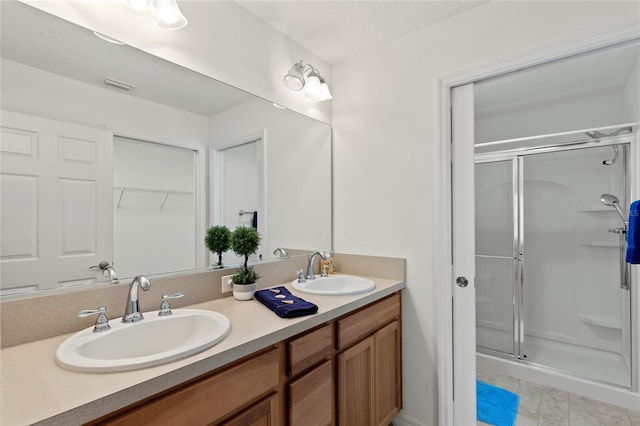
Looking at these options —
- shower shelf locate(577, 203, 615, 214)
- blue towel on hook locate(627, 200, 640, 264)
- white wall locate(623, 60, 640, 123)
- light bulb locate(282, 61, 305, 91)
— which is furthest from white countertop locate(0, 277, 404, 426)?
shower shelf locate(577, 203, 615, 214)

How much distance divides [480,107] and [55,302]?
3.31 metres

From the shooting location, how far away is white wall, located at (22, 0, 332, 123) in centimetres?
115

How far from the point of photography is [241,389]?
96 centimetres

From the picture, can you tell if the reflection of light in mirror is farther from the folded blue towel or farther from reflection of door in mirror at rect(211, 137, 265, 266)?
the folded blue towel

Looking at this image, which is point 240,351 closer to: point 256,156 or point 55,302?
point 55,302

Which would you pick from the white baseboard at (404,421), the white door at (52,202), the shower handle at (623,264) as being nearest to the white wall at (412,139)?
the white baseboard at (404,421)

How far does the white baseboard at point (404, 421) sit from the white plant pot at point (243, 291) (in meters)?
1.23

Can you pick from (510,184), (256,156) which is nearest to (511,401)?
(510,184)

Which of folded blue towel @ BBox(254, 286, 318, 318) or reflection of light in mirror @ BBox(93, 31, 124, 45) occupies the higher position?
reflection of light in mirror @ BBox(93, 31, 124, 45)

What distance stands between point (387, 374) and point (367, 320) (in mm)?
404

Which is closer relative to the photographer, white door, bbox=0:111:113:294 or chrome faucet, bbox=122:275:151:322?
white door, bbox=0:111:113:294

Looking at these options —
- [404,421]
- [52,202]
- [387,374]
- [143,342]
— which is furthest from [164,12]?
[404,421]

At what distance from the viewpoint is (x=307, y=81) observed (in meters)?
1.96

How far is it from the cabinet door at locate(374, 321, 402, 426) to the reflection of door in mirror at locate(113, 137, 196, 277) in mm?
1072
